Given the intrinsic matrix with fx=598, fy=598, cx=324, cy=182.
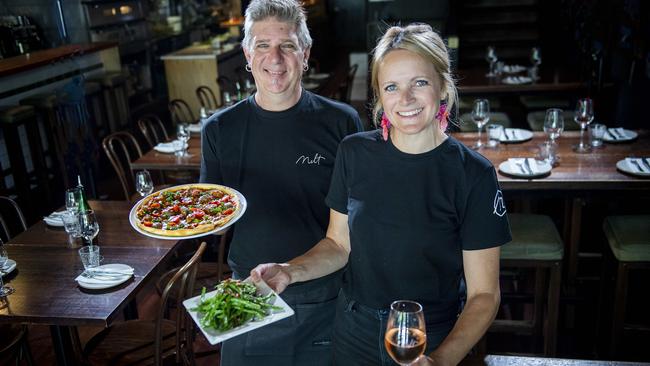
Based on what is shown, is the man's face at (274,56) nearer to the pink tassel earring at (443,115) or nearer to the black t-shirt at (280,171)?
the black t-shirt at (280,171)

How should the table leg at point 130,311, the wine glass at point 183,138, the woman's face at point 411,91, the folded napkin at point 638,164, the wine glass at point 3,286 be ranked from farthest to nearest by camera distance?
the wine glass at point 183,138
the table leg at point 130,311
the folded napkin at point 638,164
the wine glass at point 3,286
the woman's face at point 411,91

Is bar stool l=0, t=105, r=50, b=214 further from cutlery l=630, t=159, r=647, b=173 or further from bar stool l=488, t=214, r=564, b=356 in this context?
cutlery l=630, t=159, r=647, b=173

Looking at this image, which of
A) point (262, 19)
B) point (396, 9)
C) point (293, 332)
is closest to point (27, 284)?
point (293, 332)

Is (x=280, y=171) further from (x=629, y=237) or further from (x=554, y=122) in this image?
(x=554, y=122)

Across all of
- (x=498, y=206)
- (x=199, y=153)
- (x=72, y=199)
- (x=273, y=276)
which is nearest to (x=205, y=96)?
(x=199, y=153)

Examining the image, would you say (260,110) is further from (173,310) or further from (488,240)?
(173,310)

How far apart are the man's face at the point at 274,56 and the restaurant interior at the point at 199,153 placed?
480mm

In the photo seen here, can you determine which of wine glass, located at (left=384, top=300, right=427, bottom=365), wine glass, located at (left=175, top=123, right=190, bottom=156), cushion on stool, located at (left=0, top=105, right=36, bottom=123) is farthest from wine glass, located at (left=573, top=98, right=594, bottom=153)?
cushion on stool, located at (left=0, top=105, right=36, bottom=123)

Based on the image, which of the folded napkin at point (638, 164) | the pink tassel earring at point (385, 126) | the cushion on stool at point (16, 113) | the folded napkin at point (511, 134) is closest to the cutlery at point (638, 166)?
the folded napkin at point (638, 164)

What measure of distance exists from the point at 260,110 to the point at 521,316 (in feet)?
6.74

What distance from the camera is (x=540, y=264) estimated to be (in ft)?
8.84

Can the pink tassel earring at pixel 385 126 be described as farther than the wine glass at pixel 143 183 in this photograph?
No

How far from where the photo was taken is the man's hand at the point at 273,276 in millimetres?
1621

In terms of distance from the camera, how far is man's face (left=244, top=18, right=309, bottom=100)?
1944 mm
